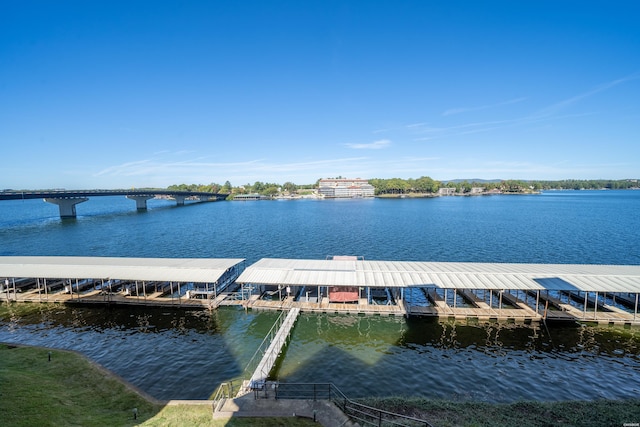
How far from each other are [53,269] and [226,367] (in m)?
31.1

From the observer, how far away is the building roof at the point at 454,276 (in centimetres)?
3288

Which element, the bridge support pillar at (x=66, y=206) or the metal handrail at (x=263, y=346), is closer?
the metal handrail at (x=263, y=346)

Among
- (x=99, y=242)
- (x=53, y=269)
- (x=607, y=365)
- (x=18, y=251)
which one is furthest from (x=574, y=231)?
(x=18, y=251)

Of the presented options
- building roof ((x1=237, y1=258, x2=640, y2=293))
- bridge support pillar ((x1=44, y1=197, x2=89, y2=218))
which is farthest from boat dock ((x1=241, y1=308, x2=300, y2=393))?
bridge support pillar ((x1=44, y1=197, x2=89, y2=218))

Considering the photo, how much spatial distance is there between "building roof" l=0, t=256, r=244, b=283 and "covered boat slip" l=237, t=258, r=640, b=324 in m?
5.46

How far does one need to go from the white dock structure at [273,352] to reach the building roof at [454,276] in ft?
13.3

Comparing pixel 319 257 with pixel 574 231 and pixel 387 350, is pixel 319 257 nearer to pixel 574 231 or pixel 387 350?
pixel 387 350

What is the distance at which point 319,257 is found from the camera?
59.6 meters

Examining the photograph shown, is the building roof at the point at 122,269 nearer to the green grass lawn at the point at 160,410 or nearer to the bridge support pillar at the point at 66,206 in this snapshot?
the green grass lawn at the point at 160,410

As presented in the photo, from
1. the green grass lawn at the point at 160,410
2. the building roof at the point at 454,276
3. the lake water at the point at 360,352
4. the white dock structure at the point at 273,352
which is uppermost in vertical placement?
the building roof at the point at 454,276

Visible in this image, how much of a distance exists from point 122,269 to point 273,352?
1011 inches

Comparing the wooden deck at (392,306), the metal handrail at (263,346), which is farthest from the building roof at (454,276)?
the metal handrail at (263,346)

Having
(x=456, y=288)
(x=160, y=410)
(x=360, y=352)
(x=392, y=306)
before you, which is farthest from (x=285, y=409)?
(x=456, y=288)

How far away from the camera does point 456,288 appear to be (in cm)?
3300
